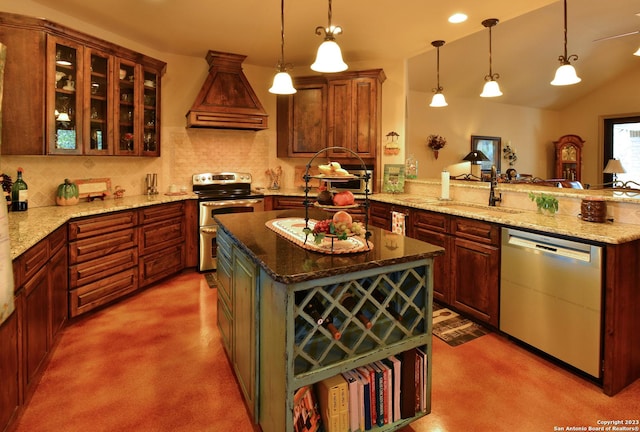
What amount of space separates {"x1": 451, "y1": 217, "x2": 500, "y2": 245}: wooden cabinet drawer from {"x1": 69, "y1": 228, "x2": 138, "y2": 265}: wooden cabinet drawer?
2917 mm

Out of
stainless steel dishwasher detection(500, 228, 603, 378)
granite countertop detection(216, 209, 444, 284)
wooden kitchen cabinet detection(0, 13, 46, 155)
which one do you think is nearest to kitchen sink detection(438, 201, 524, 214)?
stainless steel dishwasher detection(500, 228, 603, 378)

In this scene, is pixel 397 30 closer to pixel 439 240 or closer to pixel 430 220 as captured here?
pixel 430 220

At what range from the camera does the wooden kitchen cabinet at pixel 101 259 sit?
2996 millimetres

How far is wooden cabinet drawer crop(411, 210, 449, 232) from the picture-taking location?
3.29 m

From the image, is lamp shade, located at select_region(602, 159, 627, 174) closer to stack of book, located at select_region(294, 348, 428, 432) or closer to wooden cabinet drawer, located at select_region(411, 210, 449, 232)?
wooden cabinet drawer, located at select_region(411, 210, 449, 232)

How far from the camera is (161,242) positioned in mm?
3939

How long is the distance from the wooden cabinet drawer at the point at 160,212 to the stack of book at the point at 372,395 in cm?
275

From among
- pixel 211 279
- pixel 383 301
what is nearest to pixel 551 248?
pixel 383 301

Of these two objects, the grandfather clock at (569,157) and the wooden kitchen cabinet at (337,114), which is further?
the grandfather clock at (569,157)

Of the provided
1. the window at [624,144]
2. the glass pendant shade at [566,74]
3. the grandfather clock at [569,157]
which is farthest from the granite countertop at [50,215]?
the window at [624,144]

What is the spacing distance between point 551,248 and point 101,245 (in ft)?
11.2

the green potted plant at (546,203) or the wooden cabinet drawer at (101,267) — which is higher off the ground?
the green potted plant at (546,203)

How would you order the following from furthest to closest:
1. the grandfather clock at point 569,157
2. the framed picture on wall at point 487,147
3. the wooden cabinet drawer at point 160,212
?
the grandfather clock at point 569,157 < the framed picture on wall at point 487,147 < the wooden cabinet drawer at point 160,212

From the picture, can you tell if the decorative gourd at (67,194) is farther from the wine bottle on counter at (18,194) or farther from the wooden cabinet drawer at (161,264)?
the wooden cabinet drawer at (161,264)
